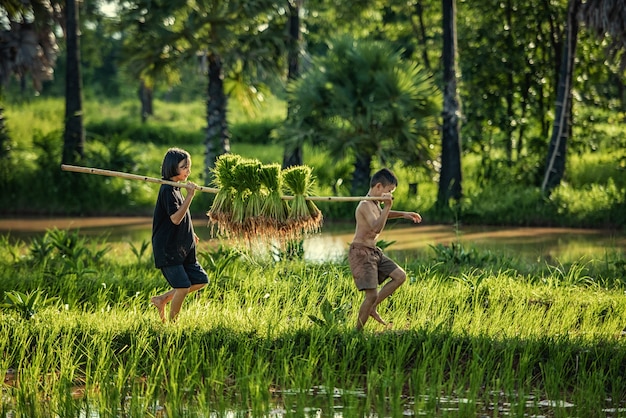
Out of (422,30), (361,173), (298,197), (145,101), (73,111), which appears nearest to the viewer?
(298,197)

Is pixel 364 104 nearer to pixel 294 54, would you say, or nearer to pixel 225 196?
pixel 294 54

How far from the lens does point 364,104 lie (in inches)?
760

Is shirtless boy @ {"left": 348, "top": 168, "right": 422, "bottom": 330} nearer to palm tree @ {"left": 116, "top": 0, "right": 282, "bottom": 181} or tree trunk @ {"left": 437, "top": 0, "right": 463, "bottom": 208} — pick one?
tree trunk @ {"left": 437, "top": 0, "right": 463, "bottom": 208}

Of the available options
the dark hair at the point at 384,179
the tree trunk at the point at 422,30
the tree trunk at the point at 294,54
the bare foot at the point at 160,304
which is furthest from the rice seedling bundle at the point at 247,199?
the tree trunk at the point at 422,30

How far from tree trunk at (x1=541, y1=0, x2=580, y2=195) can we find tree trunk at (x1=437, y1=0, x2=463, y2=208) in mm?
1723

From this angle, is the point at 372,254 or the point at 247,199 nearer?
the point at 372,254

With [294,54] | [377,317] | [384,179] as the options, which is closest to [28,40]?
[294,54]

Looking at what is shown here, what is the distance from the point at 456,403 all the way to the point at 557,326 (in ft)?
6.38

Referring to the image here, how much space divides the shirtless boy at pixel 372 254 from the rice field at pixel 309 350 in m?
0.23

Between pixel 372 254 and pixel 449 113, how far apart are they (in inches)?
462

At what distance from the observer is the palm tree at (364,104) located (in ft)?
63.5

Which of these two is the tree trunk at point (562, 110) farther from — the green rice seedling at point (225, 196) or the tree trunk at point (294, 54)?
the green rice seedling at point (225, 196)

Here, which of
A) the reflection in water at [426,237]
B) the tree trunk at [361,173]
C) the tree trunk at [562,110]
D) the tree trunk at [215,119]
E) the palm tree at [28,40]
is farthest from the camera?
the tree trunk at [215,119]

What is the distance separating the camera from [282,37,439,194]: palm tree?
19359mm
